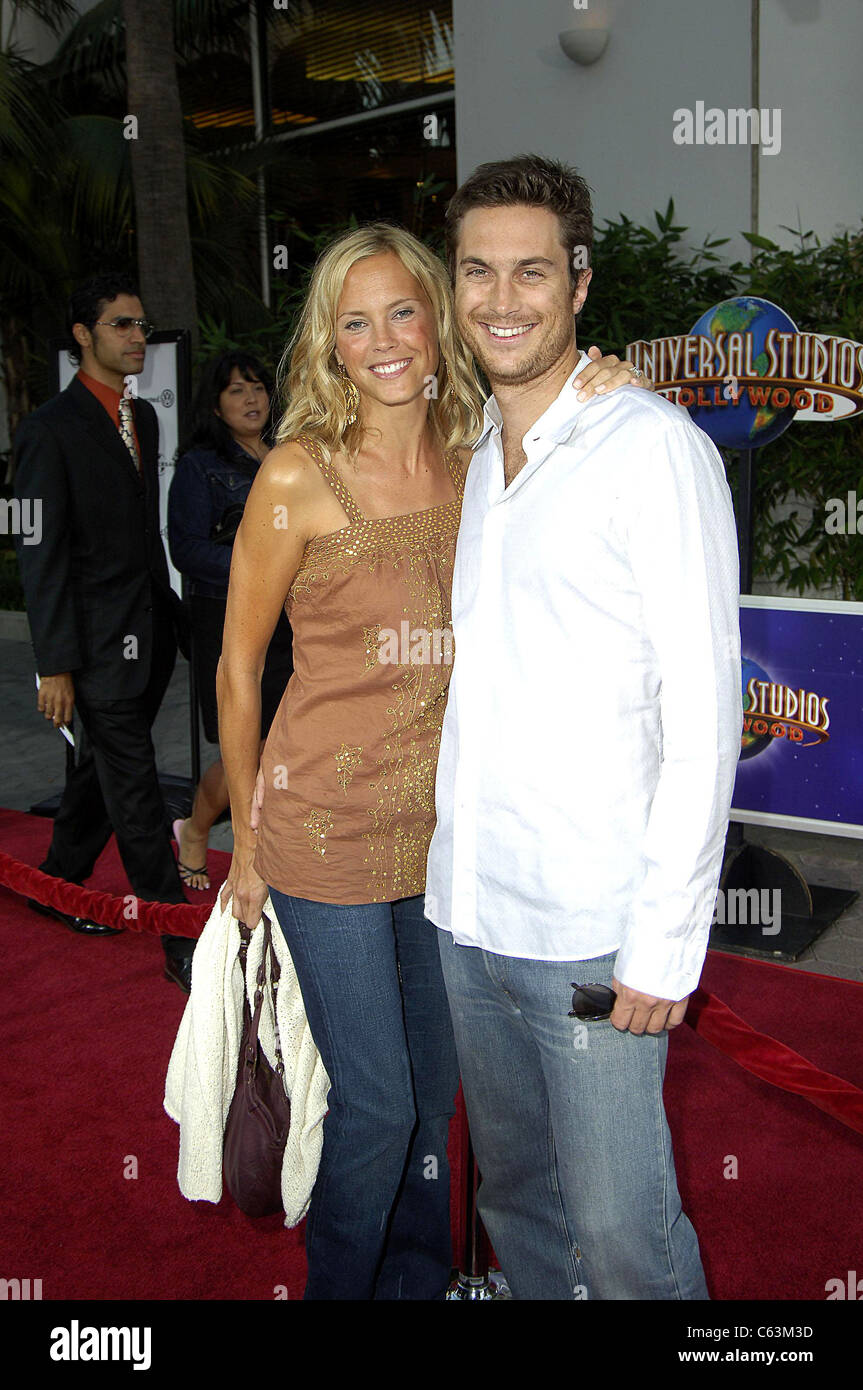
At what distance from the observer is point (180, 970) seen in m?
3.75

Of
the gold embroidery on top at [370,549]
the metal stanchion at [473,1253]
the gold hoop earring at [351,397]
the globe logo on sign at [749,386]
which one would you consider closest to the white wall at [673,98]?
the globe logo on sign at [749,386]

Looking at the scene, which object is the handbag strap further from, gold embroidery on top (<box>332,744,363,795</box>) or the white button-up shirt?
the white button-up shirt

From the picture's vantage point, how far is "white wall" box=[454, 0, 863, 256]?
6160 millimetres

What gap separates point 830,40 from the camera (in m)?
6.14

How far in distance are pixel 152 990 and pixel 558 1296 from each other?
2182mm

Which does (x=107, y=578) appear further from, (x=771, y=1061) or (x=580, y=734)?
(x=580, y=734)

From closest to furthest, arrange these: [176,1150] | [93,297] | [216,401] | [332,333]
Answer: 1. [332,333]
2. [176,1150]
3. [93,297]
4. [216,401]

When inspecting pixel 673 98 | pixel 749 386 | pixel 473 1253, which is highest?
pixel 673 98

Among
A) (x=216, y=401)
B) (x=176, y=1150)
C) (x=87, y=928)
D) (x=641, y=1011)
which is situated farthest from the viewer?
(x=216, y=401)

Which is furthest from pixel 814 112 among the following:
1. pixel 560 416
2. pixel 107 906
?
pixel 560 416

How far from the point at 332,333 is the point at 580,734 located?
0.85 metres

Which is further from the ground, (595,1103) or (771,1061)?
(595,1103)

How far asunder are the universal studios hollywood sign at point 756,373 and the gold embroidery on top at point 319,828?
8.48 feet
